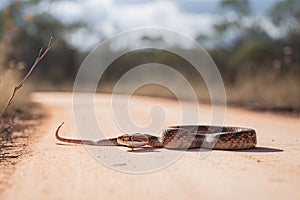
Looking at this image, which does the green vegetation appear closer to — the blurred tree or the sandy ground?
the blurred tree


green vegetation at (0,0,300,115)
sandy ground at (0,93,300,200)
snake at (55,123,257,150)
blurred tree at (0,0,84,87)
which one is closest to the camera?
sandy ground at (0,93,300,200)

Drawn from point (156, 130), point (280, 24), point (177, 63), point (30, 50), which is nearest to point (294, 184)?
point (156, 130)

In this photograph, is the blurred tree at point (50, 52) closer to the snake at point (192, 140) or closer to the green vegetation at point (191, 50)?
the green vegetation at point (191, 50)

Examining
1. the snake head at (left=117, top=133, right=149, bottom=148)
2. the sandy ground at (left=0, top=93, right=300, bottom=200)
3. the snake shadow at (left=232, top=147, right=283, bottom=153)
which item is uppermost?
the snake head at (left=117, top=133, right=149, bottom=148)

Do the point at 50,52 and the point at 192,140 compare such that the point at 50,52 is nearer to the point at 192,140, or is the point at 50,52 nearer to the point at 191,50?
the point at 191,50

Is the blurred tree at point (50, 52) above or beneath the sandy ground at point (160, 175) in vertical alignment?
above

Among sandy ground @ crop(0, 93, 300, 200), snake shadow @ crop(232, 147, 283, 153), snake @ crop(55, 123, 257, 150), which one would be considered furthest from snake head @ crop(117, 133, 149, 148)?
snake shadow @ crop(232, 147, 283, 153)

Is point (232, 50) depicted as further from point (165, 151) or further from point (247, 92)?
point (165, 151)

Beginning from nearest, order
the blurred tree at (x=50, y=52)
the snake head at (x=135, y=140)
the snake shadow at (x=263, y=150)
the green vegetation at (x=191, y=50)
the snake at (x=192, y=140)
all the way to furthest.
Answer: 1. the snake shadow at (x=263, y=150)
2. the snake at (x=192, y=140)
3. the snake head at (x=135, y=140)
4. the green vegetation at (x=191, y=50)
5. the blurred tree at (x=50, y=52)

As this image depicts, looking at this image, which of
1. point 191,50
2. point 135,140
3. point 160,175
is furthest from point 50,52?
point 160,175

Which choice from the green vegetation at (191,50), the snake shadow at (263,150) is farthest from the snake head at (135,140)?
the green vegetation at (191,50)

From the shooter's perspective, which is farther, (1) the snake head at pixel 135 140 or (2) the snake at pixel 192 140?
(1) the snake head at pixel 135 140
